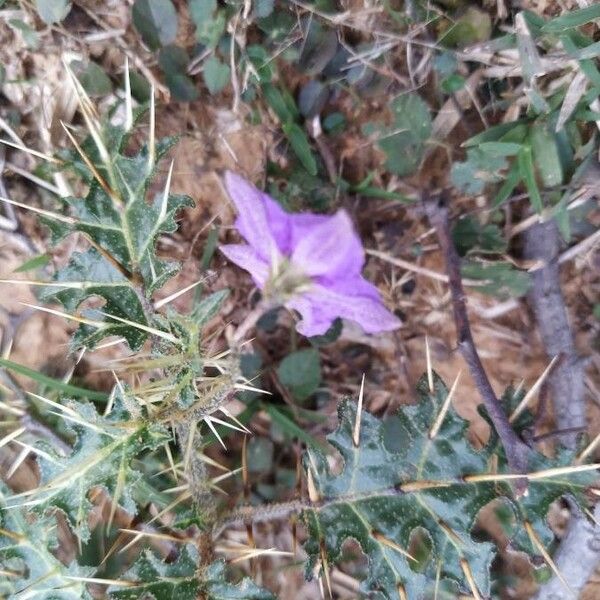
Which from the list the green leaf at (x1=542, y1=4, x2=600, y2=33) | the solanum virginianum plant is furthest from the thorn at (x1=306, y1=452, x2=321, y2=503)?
the green leaf at (x1=542, y1=4, x2=600, y2=33)

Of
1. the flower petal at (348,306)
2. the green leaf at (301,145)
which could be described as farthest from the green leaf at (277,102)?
the flower petal at (348,306)

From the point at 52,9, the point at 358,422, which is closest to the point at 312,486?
the point at 358,422

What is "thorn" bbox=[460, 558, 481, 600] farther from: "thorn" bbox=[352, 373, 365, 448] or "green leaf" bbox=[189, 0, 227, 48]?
"green leaf" bbox=[189, 0, 227, 48]

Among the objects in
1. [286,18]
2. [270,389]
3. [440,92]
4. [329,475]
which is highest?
[286,18]

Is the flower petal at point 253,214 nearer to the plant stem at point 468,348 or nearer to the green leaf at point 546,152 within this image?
the plant stem at point 468,348

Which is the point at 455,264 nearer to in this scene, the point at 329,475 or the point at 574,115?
the point at 574,115

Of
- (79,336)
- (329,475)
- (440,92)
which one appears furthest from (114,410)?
(440,92)
